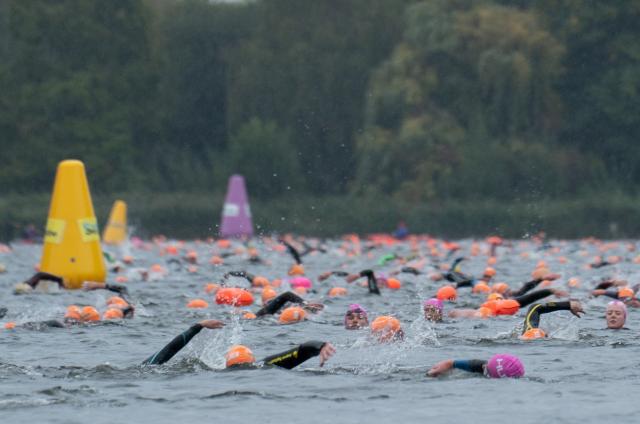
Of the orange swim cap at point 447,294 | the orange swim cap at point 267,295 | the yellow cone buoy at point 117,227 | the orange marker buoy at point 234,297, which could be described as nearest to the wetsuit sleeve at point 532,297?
the orange swim cap at point 447,294

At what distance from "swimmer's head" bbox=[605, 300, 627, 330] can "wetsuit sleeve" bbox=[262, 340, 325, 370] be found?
16.4ft

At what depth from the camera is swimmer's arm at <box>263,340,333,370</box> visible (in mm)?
12383

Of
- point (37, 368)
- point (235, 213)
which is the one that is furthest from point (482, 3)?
point (37, 368)

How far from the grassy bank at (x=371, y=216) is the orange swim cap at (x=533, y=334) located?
3480cm

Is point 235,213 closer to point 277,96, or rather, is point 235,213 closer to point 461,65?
point 461,65

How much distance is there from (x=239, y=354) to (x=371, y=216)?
40331mm

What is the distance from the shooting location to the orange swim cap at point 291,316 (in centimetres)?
1780

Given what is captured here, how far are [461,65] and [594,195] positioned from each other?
7.57 metres

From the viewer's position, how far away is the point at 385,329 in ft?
49.7

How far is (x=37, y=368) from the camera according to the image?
44.9 ft

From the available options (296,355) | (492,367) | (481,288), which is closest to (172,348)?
(296,355)

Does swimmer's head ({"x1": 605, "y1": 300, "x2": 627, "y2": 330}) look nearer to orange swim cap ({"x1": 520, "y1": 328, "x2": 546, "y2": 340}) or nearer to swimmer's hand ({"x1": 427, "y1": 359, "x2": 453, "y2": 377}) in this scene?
orange swim cap ({"x1": 520, "y1": 328, "x2": 546, "y2": 340})

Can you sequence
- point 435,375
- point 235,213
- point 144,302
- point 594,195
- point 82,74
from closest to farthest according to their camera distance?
1. point 435,375
2. point 144,302
3. point 235,213
4. point 594,195
5. point 82,74

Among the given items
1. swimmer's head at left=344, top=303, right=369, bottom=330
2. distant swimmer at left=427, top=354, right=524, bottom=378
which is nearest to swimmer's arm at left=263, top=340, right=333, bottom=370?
distant swimmer at left=427, top=354, right=524, bottom=378
